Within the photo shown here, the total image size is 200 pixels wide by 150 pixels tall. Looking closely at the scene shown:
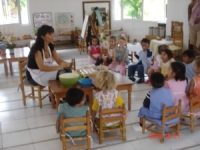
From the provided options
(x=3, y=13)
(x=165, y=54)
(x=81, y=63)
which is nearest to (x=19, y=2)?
(x=3, y=13)

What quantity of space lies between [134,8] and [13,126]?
7667 millimetres

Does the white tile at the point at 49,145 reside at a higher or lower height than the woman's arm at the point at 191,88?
lower

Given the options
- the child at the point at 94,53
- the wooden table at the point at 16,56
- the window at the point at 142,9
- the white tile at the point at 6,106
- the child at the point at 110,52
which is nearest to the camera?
the white tile at the point at 6,106

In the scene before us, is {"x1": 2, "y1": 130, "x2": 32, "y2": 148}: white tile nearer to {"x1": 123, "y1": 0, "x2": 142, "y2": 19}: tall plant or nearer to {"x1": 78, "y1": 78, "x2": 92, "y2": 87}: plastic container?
{"x1": 78, "y1": 78, "x2": 92, "y2": 87}: plastic container

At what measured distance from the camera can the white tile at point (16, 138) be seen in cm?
290

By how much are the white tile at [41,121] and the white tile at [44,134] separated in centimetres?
11

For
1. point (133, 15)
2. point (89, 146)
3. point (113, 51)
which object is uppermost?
point (133, 15)

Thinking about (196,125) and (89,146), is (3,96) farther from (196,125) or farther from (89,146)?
(196,125)

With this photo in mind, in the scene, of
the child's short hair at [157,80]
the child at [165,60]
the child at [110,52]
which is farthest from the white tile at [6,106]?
the child at [165,60]

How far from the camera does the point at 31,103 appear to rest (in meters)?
4.03

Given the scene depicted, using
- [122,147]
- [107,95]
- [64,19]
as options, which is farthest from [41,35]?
[64,19]

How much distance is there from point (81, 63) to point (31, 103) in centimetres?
281

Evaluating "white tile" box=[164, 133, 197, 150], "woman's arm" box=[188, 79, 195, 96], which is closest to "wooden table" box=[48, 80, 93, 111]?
"white tile" box=[164, 133, 197, 150]

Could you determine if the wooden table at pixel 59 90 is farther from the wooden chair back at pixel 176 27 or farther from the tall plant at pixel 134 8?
the tall plant at pixel 134 8
